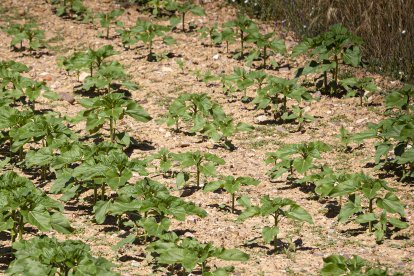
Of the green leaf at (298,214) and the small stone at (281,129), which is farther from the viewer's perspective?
the small stone at (281,129)

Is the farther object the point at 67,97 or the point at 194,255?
the point at 67,97

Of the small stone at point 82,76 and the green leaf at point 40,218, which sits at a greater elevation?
the green leaf at point 40,218

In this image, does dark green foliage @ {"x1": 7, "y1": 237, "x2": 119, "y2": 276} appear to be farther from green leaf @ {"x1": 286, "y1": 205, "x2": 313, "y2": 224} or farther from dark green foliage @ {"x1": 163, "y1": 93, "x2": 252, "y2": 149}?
dark green foliage @ {"x1": 163, "y1": 93, "x2": 252, "y2": 149}

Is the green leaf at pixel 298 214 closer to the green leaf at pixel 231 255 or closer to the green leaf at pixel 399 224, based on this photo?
the green leaf at pixel 399 224

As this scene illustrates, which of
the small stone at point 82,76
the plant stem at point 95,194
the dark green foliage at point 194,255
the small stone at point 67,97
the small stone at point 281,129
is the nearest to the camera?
the dark green foliage at point 194,255

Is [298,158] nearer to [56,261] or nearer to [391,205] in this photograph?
[391,205]

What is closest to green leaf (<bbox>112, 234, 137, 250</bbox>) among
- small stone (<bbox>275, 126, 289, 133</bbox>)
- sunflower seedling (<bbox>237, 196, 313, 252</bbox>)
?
sunflower seedling (<bbox>237, 196, 313, 252</bbox>)

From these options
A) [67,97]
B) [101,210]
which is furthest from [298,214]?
[67,97]

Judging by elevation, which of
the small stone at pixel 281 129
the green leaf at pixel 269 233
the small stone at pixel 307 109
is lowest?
the small stone at pixel 281 129

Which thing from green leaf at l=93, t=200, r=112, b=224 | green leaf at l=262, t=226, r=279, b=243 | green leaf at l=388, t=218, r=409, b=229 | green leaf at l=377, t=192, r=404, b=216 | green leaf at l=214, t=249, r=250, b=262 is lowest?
green leaf at l=93, t=200, r=112, b=224

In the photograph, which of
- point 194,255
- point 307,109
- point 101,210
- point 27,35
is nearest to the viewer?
point 194,255

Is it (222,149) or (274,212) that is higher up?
(274,212)

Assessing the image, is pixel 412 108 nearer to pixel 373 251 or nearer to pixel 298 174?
pixel 298 174

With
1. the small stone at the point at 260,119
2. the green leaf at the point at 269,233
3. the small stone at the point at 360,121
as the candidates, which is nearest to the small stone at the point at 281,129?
the small stone at the point at 260,119
